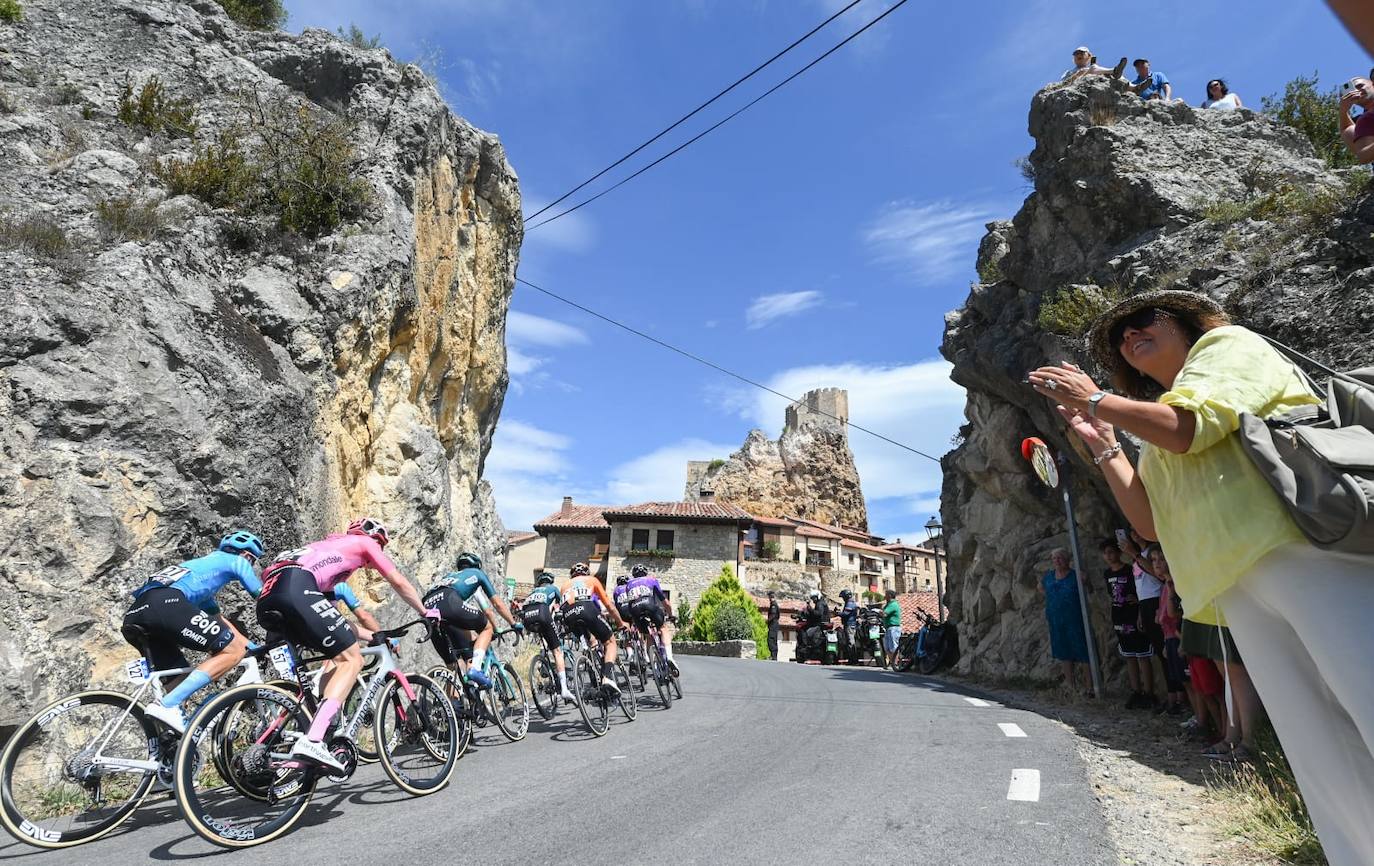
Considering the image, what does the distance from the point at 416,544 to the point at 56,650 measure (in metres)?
5.47

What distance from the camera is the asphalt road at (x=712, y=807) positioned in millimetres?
3801

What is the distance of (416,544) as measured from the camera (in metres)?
10.9

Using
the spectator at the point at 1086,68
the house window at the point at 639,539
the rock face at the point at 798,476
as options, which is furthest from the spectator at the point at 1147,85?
the rock face at the point at 798,476

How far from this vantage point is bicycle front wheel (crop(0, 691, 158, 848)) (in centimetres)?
404

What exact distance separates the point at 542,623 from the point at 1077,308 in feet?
29.6

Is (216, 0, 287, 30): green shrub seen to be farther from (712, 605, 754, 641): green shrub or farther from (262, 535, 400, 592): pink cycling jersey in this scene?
(712, 605, 754, 641): green shrub

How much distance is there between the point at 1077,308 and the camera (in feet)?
37.2

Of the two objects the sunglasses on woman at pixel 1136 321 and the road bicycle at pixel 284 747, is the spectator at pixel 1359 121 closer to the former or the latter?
the sunglasses on woman at pixel 1136 321

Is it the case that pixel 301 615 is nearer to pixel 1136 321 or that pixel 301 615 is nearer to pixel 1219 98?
pixel 1136 321

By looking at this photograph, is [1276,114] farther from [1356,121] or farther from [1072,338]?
[1356,121]

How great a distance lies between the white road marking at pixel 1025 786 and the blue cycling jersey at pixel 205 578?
5.08m

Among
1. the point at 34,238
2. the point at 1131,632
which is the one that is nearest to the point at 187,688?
the point at 34,238

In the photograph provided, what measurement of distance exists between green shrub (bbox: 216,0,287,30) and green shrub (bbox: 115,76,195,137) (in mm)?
5476

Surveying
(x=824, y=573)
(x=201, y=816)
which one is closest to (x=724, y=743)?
(x=201, y=816)
